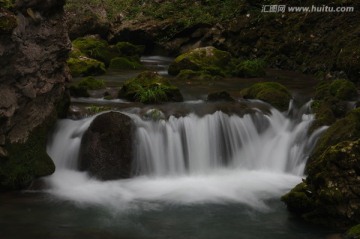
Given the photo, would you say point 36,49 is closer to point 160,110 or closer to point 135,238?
point 160,110

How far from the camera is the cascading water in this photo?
9.66 metres

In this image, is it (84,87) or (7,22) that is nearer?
(7,22)

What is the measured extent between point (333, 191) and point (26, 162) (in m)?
6.07

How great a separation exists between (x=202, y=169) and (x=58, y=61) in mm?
4192

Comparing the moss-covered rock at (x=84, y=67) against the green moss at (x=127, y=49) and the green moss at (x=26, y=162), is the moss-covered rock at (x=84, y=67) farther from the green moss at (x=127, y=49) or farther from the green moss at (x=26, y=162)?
the green moss at (x=26, y=162)

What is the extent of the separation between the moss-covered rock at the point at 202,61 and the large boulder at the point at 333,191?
10419 millimetres

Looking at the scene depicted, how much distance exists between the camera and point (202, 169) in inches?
441

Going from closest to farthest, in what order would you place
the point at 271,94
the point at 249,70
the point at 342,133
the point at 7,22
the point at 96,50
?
the point at 7,22
the point at 342,133
the point at 271,94
the point at 249,70
the point at 96,50

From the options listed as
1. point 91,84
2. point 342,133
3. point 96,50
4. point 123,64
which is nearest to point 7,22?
point 91,84

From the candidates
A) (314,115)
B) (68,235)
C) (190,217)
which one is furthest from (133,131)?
(314,115)

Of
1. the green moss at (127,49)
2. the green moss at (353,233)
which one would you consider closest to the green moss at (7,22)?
the green moss at (353,233)

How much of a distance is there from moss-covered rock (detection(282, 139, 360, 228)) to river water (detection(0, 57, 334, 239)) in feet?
0.89

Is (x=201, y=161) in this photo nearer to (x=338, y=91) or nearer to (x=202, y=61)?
(x=338, y=91)

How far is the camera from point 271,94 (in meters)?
13.4
